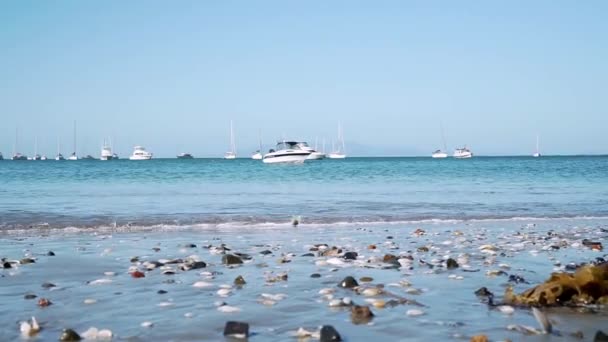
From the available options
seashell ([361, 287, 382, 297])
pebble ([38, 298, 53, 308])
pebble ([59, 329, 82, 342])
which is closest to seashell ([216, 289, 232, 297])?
seashell ([361, 287, 382, 297])

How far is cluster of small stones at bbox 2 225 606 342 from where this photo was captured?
5.97m

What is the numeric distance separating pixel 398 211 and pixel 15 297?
15.2 m

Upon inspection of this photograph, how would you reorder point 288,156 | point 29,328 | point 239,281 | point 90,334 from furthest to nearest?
point 288,156
point 239,281
point 29,328
point 90,334

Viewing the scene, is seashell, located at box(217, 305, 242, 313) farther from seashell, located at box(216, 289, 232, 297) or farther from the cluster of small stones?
seashell, located at box(216, 289, 232, 297)

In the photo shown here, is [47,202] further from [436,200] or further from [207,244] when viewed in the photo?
[436,200]

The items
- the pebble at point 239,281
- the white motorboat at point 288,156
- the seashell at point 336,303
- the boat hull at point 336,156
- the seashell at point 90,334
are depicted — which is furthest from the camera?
the boat hull at point 336,156

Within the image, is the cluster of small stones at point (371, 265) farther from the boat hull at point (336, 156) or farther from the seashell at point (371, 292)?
the boat hull at point (336, 156)

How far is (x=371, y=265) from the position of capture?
29.2ft

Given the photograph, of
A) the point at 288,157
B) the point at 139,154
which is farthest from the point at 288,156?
the point at 139,154

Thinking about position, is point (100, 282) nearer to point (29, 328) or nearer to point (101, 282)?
point (101, 282)

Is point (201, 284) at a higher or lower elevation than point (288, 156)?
lower

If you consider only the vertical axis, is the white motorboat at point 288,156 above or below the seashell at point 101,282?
above

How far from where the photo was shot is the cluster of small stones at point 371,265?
5969mm

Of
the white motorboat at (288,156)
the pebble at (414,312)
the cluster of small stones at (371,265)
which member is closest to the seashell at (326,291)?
the cluster of small stones at (371,265)
